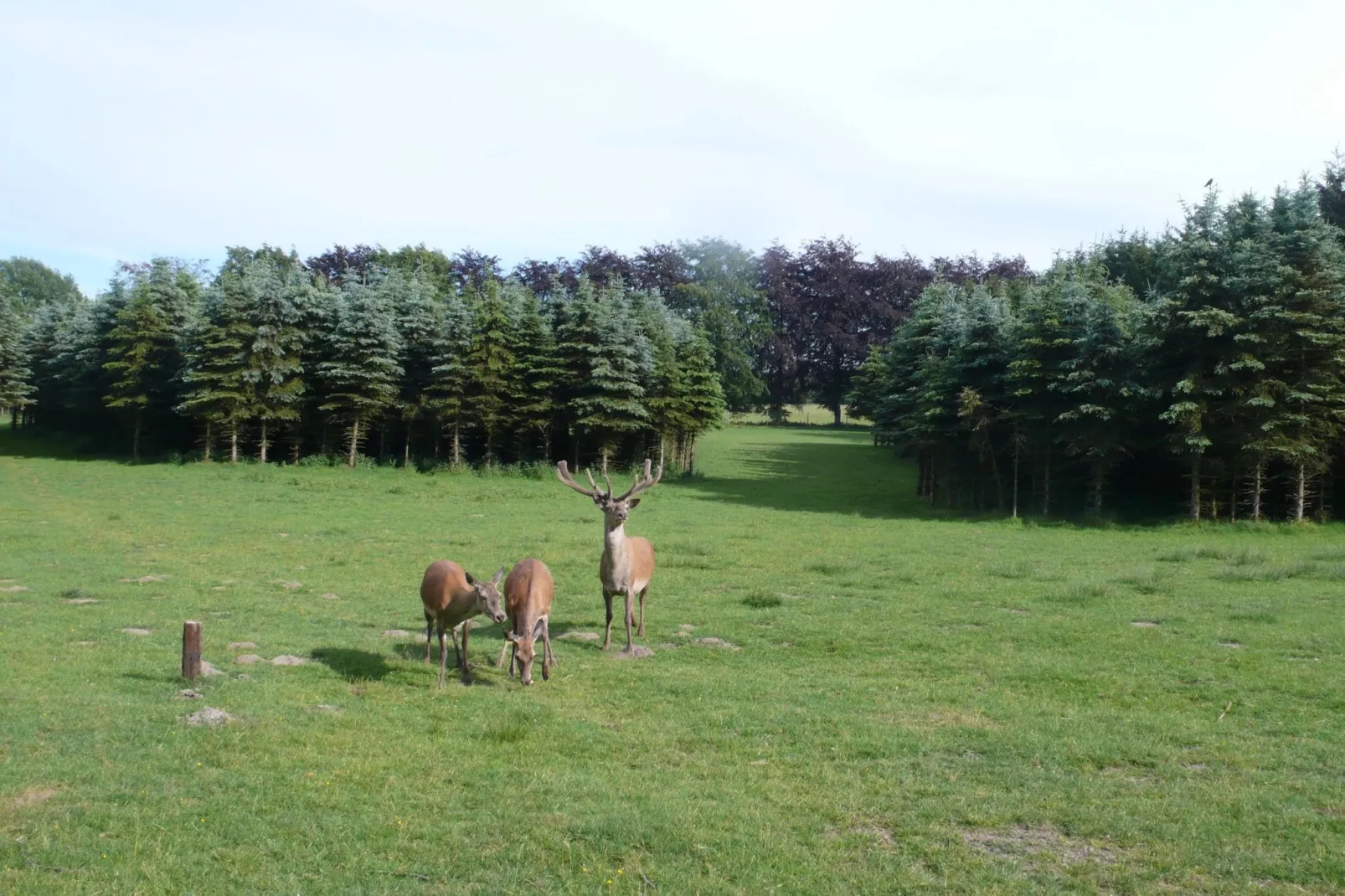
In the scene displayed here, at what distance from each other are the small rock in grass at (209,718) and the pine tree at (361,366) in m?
33.9

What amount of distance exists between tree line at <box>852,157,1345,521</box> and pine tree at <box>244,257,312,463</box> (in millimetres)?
25812

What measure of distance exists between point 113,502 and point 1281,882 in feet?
105

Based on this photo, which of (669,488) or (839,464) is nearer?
(669,488)

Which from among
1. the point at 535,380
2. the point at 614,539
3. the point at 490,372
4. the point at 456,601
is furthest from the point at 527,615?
the point at 535,380

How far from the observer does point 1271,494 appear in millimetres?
30766

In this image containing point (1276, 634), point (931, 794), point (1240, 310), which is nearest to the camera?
point (931, 794)

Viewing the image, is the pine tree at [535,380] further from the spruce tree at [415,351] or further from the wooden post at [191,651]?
the wooden post at [191,651]

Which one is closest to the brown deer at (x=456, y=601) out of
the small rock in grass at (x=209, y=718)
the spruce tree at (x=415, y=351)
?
the small rock in grass at (x=209, y=718)

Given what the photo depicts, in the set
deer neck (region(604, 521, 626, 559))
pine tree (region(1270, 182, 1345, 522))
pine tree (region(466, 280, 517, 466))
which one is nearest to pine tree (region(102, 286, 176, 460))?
pine tree (region(466, 280, 517, 466))

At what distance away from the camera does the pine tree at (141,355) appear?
156 feet

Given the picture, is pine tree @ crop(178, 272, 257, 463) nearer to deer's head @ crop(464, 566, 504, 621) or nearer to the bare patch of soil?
deer's head @ crop(464, 566, 504, 621)

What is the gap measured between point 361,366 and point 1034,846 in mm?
39309

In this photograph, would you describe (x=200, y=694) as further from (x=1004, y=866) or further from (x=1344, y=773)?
(x=1344, y=773)

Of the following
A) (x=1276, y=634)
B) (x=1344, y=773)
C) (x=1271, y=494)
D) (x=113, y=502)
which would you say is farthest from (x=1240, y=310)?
(x=113, y=502)
